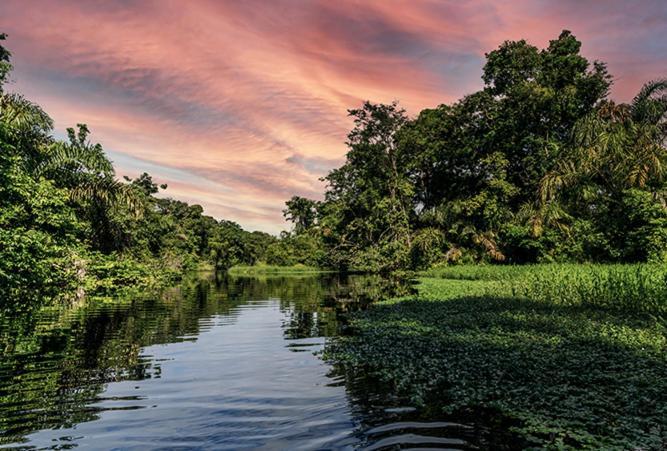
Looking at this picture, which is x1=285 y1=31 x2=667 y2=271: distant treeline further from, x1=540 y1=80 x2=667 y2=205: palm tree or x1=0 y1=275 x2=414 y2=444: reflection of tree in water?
x1=0 y1=275 x2=414 y2=444: reflection of tree in water

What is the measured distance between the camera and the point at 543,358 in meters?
10.0

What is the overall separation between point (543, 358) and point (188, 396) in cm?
765

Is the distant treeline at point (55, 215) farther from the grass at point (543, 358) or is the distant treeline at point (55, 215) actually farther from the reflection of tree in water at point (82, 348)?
the grass at point (543, 358)

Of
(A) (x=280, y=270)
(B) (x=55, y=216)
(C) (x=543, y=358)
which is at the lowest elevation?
(C) (x=543, y=358)

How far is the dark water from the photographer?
6.19m

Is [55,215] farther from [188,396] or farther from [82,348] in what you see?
[188,396]

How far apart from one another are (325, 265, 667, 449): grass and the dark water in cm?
102

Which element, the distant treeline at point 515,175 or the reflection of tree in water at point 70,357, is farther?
the distant treeline at point 515,175

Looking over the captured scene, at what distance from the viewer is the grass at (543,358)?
21.3ft

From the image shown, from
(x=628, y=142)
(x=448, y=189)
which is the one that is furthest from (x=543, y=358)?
(x=448, y=189)

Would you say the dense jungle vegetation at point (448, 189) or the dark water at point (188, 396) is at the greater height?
the dense jungle vegetation at point (448, 189)

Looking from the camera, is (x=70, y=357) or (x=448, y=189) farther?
(x=448, y=189)

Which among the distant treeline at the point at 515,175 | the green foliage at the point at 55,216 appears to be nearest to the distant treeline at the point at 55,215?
the green foliage at the point at 55,216

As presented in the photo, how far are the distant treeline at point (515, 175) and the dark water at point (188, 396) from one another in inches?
1100
